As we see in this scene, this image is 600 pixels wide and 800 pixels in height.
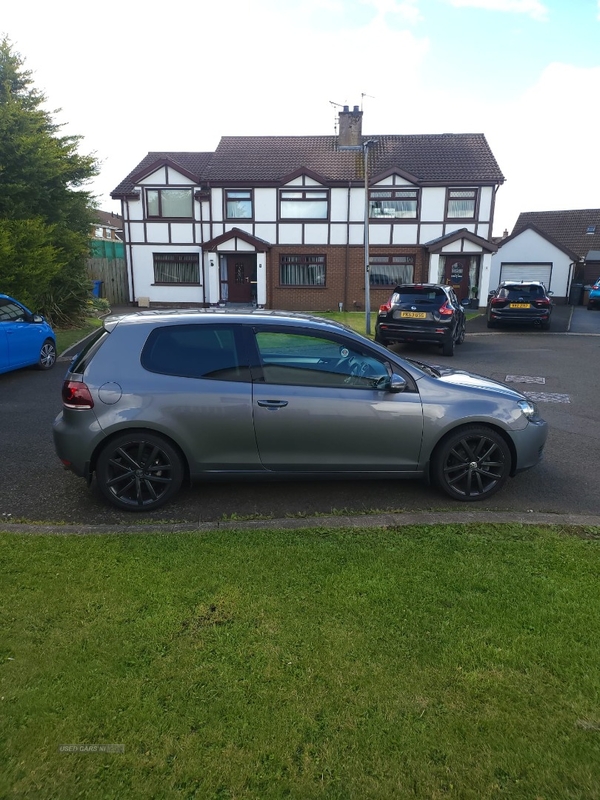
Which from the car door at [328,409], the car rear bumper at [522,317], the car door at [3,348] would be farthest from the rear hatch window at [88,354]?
the car rear bumper at [522,317]

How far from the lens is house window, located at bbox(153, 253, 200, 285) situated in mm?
25500

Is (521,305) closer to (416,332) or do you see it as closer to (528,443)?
(416,332)

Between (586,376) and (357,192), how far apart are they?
16.3m

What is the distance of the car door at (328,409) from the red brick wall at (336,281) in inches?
819

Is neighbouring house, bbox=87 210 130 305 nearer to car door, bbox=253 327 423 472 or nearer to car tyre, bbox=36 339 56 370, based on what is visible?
car tyre, bbox=36 339 56 370

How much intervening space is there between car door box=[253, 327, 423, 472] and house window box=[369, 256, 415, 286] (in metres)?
21.1

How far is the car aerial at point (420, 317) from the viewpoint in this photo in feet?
41.4

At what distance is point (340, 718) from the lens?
7.64 feet

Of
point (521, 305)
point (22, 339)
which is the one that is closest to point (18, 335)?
point (22, 339)

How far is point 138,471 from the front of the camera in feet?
14.6

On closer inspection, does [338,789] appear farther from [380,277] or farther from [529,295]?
[380,277]

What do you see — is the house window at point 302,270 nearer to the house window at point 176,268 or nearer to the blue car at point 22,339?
the house window at point 176,268

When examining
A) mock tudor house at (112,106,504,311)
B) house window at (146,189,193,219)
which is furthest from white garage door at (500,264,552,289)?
house window at (146,189,193,219)

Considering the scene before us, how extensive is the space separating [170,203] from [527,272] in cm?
Answer: 2053
